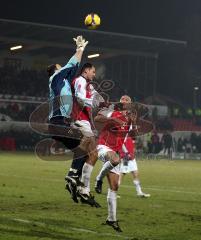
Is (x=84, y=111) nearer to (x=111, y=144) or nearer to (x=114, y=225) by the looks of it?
(x=111, y=144)

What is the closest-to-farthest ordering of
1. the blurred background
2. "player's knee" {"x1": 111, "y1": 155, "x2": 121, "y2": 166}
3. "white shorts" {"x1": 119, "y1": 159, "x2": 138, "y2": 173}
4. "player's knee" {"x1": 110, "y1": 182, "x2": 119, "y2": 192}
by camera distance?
"player's knee" {"x1": 110, "y1": 182, "x2": 119, "y2": 192}
"player's knee" {"x1": 111, "y1": 155, "x2": 121, "y2": 166}
"white shorts" {"x1": 119, "y1": 159, "x2": 138, "y2": 173}
the blurred background

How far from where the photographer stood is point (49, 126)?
35.1ft

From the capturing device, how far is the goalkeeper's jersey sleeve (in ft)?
34.4

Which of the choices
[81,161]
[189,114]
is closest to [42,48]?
[189,114]

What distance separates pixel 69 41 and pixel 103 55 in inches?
170

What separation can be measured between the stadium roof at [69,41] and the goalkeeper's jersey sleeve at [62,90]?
35.3m

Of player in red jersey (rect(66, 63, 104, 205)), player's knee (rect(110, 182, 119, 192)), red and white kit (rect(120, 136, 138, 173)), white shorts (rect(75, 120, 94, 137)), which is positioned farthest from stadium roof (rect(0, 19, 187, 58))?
player's knee (rect(110, 182, 119, 192))

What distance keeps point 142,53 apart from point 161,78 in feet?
56.3

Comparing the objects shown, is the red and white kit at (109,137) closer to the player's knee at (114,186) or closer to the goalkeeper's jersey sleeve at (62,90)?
the player's knee at (114,186)

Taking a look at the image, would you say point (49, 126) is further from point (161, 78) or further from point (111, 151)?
point (161, 78)

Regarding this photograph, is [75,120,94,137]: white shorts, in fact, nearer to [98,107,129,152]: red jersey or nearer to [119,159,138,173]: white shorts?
[98,107,129,152]: red jersey

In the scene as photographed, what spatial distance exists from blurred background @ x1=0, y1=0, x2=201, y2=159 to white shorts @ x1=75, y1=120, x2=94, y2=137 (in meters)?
30.1

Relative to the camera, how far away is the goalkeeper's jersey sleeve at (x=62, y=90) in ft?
34.4

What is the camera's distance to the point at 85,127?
10852 mm
